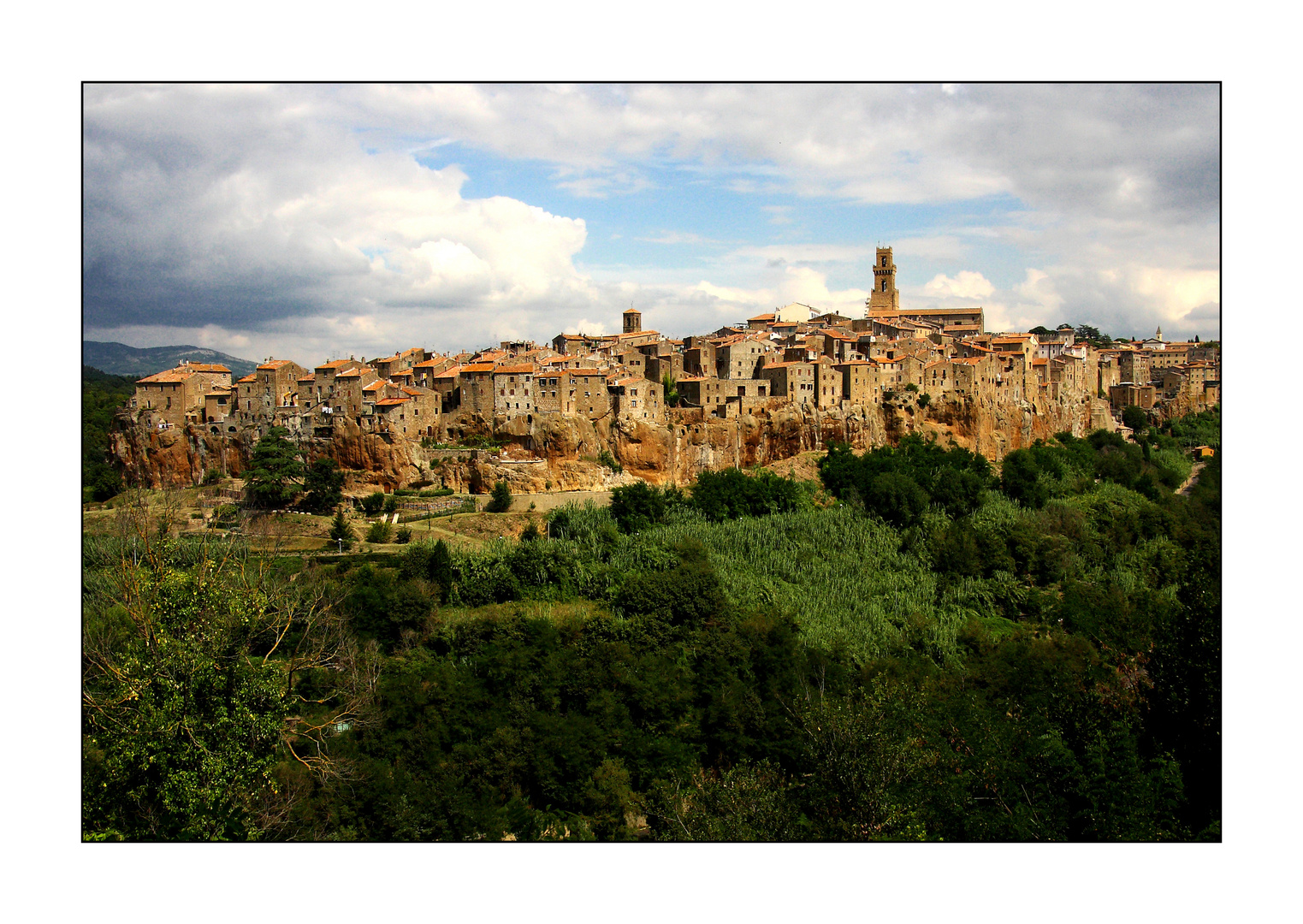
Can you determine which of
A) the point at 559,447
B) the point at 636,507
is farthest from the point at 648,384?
the point at 636,507

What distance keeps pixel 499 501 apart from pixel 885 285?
1217 inches

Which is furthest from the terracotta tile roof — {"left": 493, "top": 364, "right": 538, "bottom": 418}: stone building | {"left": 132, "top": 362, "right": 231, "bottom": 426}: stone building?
{"left": 493, "top": 364, "right": 538, "bottom": 418}: stone building

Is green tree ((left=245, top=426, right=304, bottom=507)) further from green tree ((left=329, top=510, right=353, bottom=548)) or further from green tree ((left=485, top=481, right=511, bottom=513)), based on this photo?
green tree ((left=485, top=481, right=511, bottom=513))

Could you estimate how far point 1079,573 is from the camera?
23203 millimetres

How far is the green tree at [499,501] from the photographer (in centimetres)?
2469

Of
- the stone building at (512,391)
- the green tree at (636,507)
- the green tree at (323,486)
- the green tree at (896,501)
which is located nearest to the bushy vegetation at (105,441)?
the green tree at (323,486)

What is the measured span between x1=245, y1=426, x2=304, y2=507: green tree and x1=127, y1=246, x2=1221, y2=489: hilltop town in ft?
4.20

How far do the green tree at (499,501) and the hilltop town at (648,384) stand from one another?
286 centimetres

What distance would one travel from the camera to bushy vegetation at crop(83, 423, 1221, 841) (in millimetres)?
10891

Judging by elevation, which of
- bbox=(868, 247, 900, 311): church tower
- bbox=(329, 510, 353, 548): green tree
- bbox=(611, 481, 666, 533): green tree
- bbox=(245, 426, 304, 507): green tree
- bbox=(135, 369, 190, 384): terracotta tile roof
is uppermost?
bbox=(868, 247, 900, 311): church tower

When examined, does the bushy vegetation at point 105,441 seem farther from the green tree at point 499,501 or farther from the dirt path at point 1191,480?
the dirt path at point 1191,480

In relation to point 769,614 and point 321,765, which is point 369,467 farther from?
point 321,765

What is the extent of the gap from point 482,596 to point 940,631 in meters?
9.37

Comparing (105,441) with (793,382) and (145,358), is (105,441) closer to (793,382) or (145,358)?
(145,358)
